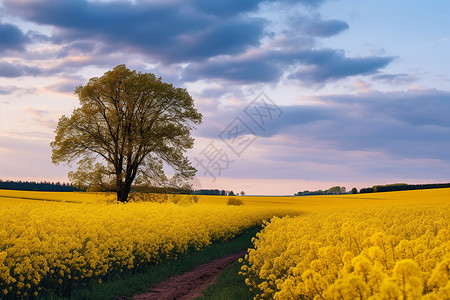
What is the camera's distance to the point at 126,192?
105ft

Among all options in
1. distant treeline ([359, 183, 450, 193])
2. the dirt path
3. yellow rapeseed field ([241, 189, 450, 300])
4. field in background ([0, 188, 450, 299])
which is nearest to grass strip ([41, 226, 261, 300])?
the dirt path

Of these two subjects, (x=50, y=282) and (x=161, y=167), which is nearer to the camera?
(x=50, y=282)

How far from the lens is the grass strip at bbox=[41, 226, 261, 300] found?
34.3ft

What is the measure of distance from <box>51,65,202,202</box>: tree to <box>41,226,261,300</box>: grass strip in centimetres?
1406

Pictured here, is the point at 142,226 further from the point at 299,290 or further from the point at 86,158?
the point at 86,158

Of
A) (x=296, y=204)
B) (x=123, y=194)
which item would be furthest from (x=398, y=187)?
(x=123, y=194)

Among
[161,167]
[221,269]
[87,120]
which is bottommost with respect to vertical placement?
[221,269]

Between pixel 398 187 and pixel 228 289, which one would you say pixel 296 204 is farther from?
pixel 228 289

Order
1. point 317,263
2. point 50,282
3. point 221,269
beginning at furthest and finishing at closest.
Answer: point 221,269
point 50,282
point 317,263

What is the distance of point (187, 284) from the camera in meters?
12.6

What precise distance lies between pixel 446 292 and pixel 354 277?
1044 mm

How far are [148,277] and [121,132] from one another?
814 inches

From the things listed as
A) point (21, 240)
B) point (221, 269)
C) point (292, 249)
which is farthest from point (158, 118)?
point (292, 249)

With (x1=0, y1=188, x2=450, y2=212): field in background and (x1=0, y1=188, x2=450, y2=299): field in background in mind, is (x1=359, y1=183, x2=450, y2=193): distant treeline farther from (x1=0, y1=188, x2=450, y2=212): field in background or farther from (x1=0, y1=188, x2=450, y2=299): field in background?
(x1=0, y1=188, x2=450, y2=299): field in background
